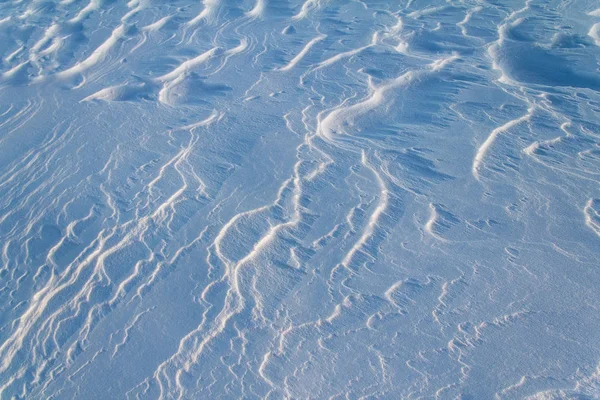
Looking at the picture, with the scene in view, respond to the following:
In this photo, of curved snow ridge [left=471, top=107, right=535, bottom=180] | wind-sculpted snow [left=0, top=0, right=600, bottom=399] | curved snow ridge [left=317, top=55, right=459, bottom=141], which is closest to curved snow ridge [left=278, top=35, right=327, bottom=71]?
wind-sculpted snow [left=0, top=0, right=600, bottom=399]

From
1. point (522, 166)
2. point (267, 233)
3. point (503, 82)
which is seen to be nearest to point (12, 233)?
point (267, 233)

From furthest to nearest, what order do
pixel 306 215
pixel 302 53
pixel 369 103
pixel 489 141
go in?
pixel 302 53, pixel 369 103, pixel 489 141, pixel 306 215

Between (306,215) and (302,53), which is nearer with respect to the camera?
(306,215)

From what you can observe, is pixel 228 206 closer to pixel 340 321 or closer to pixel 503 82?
pixel 340 321

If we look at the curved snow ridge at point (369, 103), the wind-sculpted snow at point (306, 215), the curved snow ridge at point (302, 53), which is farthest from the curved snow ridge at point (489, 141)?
the curved snow ridge at point (302, 53)

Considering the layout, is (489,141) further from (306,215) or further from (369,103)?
(306,215)

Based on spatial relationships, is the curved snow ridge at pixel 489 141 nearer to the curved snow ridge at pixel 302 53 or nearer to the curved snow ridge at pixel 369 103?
the curved snow ridge at pixel 369 103

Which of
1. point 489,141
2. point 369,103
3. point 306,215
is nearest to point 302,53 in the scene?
point 369,103

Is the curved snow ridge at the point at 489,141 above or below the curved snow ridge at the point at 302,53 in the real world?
above
